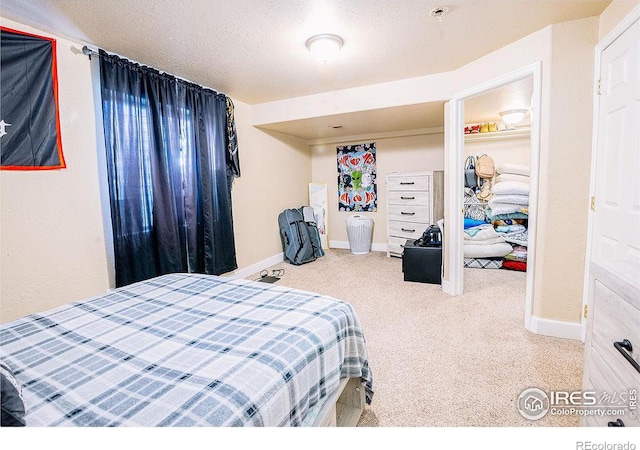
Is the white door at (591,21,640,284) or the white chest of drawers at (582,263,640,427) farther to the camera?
the white door at (591,21,640,284)

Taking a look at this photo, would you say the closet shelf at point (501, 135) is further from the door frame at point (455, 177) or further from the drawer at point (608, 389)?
the drawer at point (608, 389)

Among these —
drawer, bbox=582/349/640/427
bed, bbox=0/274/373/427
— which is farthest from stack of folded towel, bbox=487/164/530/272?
bed, bbox=0/274/373/427

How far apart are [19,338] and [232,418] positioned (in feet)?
3.54

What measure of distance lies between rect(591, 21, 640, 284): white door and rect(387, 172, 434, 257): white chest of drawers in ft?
7.79

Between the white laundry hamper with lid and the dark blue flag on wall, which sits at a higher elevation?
the dark blue flag on wall

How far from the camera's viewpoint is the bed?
80 centimetres

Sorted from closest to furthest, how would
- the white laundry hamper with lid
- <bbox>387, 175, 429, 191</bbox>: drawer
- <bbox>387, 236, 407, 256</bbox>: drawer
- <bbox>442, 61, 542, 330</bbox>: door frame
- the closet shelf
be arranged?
<bbox>442, 61, 542, 330</bbox>: door frame
the closet shelf
<bbox>387, 175, 429, 191</bbox>: drawer
<bbox>387, 236, 407, 256</bbox>: drawer
the white laundry hamper with lid

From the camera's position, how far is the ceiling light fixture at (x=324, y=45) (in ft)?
7.23

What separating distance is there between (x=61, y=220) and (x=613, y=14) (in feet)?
12.7

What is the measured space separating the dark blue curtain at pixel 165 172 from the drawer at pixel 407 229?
2.49m

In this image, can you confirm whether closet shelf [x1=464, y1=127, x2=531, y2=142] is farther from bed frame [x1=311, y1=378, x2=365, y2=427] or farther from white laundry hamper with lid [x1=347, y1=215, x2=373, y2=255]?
bed frame [x1=311, y1=378, x2=365, y2=427]

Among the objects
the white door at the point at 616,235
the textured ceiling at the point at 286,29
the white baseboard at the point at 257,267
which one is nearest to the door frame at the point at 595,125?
the white door at the point at 616,235

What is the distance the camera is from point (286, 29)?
6.90 feet
